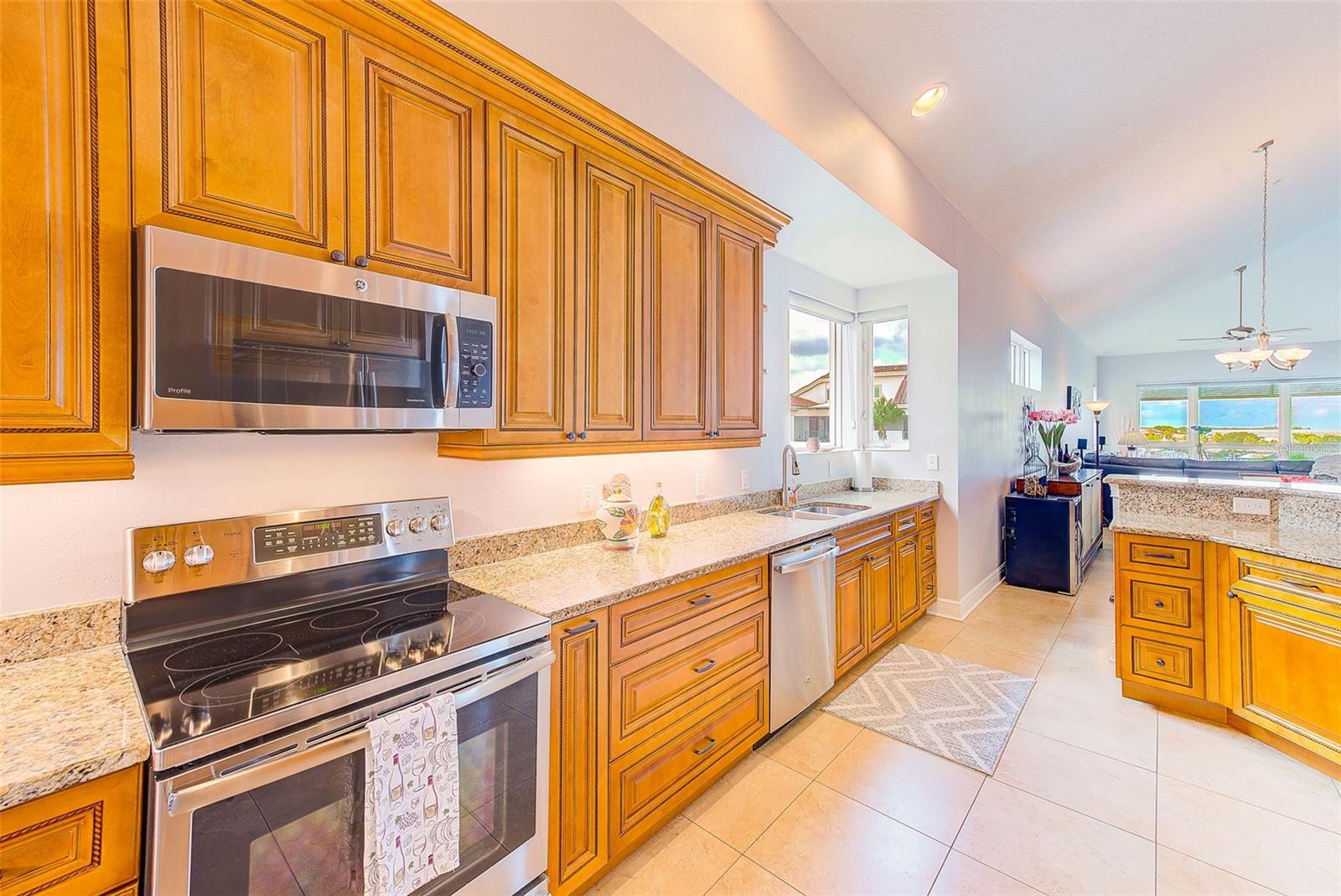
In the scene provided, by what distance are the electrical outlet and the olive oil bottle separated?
9.60 feet

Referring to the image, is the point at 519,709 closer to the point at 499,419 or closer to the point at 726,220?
the point at 499,419

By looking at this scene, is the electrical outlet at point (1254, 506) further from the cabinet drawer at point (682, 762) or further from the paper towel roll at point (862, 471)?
the cabinet drawer at point (682, 762)

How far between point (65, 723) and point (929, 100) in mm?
3698

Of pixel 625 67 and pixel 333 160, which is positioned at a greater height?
pixel 625 67

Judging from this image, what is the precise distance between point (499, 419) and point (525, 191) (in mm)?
755

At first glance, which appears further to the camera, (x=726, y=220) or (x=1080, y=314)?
(x=1080, y=314)

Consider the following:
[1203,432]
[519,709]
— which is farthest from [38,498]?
[1203,432]

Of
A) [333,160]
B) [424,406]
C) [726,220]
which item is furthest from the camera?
[726,220]

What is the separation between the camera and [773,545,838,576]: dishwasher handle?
230cm

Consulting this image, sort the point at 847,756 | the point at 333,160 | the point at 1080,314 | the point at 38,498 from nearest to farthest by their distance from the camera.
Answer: the point at 38,498, the point at 333,160, the point at 847,756, the point at 1080,314

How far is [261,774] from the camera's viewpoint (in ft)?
3.15

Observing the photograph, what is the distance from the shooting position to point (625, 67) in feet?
5.72

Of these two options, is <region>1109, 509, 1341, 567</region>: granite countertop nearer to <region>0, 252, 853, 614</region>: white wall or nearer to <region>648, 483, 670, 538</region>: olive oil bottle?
<region>648, 483, 670, 538</region>: olive oil bottle

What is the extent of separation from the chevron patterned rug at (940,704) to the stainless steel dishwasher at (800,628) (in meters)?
0.30
